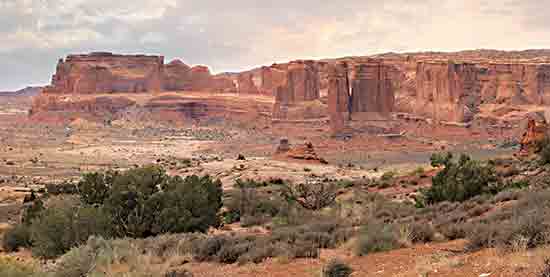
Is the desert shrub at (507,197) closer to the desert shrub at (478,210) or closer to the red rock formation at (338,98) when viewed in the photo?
the desert shrub at (478,210)

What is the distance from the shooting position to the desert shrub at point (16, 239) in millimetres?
15356

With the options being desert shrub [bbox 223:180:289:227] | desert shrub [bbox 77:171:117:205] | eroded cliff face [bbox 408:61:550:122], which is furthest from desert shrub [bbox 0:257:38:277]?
eroded cliff face [bbox 408:61:550:122]

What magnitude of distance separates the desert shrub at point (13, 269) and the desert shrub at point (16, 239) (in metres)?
8.00

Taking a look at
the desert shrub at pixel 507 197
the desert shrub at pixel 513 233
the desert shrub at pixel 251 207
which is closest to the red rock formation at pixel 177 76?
the desert shrub at pixel 251 207

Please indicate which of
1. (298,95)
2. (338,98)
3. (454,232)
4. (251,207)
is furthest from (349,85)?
(454,232)

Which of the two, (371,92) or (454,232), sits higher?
(371,92)

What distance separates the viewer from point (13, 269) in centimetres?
746

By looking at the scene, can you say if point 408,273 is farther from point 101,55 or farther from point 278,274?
point 101,55

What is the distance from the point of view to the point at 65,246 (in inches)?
493

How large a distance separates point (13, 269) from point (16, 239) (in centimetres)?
878

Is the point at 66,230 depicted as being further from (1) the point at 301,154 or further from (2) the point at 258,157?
(2) the point at 258,157

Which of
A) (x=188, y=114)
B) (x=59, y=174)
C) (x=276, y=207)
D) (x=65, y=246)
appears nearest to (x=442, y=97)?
(x=188, y=114)

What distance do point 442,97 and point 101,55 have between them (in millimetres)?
76994

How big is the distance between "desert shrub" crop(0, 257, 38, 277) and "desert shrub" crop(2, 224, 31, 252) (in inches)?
315
